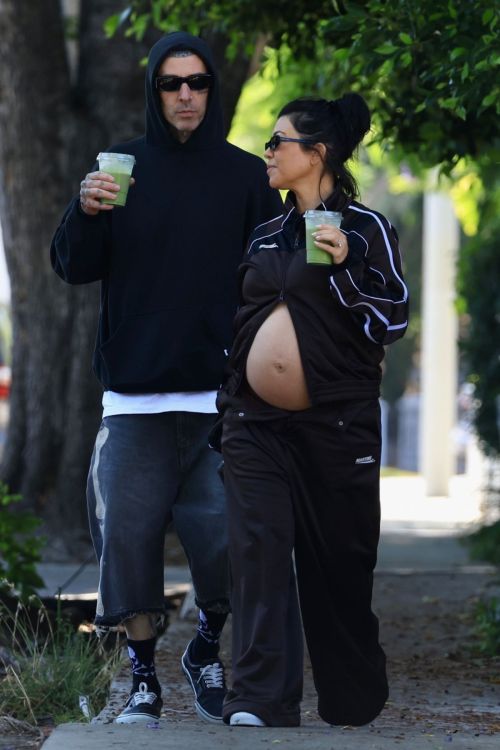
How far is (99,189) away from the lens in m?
4.47

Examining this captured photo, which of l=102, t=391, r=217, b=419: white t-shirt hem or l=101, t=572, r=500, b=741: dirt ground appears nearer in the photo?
l=102, t=391, r=217, b=419: white t-shirt hem

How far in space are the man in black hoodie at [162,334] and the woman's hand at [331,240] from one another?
2.67 feet

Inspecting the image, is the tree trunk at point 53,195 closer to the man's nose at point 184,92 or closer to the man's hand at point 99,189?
the man's nose at point 184,92

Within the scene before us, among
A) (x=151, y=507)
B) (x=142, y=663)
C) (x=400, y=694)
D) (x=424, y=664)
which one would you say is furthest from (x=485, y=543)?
(x=151, y=507)

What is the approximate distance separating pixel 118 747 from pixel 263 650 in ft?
1.65

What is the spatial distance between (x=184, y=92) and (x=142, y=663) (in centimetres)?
180

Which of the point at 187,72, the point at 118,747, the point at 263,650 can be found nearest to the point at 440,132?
the point at 187,72

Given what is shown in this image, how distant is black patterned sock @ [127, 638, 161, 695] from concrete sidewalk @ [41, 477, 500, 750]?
0.14m

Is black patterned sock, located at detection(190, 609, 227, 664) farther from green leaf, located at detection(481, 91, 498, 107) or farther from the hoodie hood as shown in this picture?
green leaf, located at detection(481, 91, 498, 107)

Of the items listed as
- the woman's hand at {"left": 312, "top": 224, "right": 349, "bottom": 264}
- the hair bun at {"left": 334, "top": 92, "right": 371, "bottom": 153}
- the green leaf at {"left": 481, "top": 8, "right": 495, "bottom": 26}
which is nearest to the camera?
the woman's hand at {"left": 312, "top": 224, "right": 349, "bottom": 264}

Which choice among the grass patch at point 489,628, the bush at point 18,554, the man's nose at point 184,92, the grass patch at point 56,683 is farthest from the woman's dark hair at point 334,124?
the grass patch at point 489,628

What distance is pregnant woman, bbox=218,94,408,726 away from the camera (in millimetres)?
4289

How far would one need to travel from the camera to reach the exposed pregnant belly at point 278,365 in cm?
429

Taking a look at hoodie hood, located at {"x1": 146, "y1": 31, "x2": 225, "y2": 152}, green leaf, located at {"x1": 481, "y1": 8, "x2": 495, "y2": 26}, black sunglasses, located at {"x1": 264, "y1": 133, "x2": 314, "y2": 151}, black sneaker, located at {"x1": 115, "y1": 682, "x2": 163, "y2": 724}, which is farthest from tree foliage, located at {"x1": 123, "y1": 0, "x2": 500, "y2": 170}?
black sneaker, located at {"x1": 115, "y1": 682, "x2": 163, "y2": 724}
